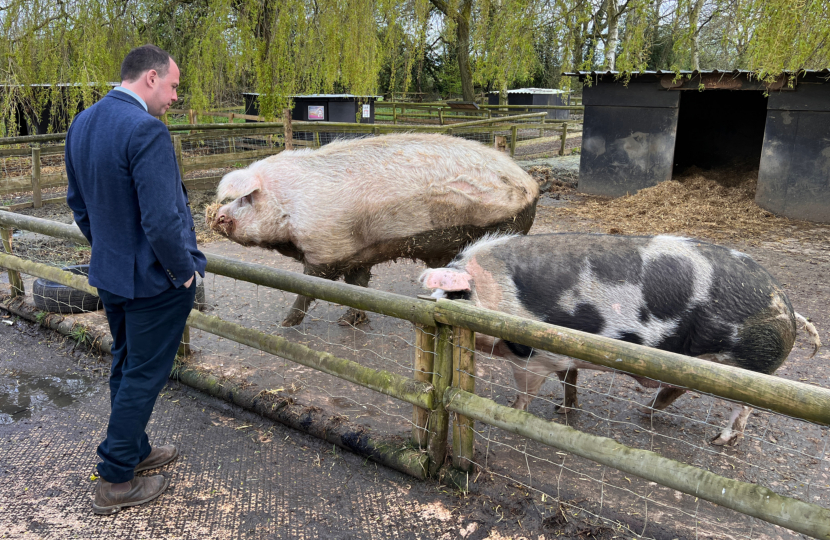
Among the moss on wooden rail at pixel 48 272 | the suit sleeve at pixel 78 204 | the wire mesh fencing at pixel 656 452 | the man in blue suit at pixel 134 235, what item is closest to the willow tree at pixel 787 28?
the wire mesh fencing at pixel 656 452

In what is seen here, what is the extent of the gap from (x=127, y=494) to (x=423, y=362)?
4.69 ft

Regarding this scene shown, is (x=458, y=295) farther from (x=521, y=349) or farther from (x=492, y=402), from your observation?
(x=492, y=402)

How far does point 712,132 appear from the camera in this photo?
38.7 feet

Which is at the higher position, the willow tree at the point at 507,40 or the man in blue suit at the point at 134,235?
the willow tree at the point at 507,40

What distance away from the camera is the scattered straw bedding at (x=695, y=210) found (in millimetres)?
8389

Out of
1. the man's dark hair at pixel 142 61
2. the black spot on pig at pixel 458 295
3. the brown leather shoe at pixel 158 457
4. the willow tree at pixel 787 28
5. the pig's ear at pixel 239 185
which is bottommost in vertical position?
the brown leather shoe at pixel 158 457

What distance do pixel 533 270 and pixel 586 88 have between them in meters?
8.74

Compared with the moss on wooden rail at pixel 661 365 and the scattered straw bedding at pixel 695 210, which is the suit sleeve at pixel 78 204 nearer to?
the moss on wooden rail at pixel 661 365

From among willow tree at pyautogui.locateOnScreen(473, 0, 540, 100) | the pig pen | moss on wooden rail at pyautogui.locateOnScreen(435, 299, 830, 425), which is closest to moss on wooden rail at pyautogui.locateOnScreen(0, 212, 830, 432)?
moss on wooden rail at pyautogui.locateOnScreen(435, 299, 830, 425)

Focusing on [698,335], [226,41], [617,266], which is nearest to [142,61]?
[617,266]

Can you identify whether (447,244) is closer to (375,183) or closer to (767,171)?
(375,183)

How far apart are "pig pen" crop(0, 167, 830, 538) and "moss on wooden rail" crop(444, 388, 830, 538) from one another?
0.55 feet

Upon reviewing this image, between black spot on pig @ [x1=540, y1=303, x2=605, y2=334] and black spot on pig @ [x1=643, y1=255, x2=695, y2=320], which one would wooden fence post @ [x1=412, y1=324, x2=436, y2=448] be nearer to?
black spot on pig @ [x1=540, y1=303, x2=605, y2=334]

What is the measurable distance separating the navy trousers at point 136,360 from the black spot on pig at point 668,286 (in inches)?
86.7
